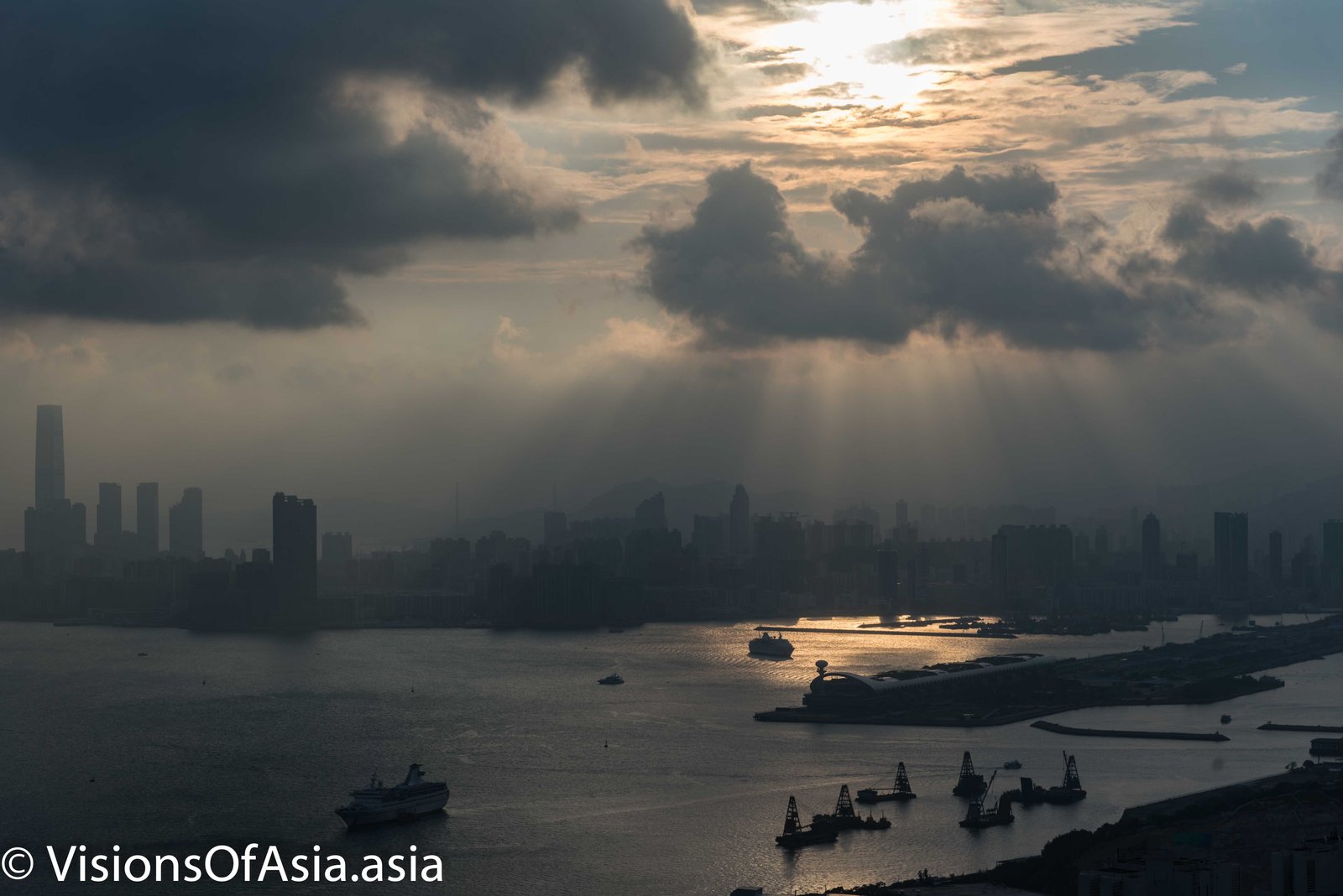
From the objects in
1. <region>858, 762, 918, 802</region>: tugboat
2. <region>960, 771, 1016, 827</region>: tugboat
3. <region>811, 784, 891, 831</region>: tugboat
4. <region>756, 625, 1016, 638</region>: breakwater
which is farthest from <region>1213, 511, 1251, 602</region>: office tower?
<region>811, 784, 891, 831</region>: tugboat

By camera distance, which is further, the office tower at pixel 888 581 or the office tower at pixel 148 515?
the office tower at pixel 148 515

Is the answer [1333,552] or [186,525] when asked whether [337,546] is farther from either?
[1333,552]

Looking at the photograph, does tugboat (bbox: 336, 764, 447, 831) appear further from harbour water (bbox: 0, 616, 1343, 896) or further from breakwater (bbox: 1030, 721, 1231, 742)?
breakwater (bbox: 1030, 721, 1231, 742)

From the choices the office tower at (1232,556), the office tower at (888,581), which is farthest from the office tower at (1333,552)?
the office tower at (888,581)

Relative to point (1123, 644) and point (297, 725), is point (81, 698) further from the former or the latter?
point (1123, 644)

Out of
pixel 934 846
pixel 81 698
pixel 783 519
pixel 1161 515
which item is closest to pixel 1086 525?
pixel 1161 515

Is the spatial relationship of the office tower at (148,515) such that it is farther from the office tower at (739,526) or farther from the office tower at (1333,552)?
the office tower at (1333,552)
